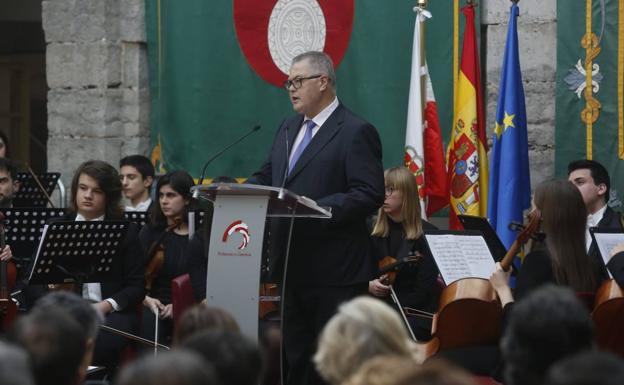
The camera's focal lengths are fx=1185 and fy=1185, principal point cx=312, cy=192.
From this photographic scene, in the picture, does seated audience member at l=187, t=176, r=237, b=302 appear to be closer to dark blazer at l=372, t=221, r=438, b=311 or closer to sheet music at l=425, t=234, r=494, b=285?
dark blazer at l=372, t=221, r=438, b=311

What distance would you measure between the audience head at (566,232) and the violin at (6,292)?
301 cm

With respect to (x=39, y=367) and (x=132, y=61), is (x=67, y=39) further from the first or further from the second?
(x=39, y=367)

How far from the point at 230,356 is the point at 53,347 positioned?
439mm

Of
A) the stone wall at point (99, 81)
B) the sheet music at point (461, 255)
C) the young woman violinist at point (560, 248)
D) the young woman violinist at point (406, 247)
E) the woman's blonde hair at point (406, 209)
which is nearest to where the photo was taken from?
the young woman violinist at point (560, 248)

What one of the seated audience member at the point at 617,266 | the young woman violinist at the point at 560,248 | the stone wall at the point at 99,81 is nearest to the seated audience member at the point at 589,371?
the young woman violinist at the point at 560,248

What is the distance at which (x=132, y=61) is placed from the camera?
9.80 meters

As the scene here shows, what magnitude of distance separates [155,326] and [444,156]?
7.88ft

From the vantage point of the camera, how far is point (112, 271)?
254 inches

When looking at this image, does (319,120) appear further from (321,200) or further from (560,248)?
(560,248)

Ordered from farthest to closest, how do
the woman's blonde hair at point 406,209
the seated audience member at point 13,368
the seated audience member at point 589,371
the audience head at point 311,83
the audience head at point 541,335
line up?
1. the woman's blonde hair at point 406,209
2. the audience head at point 311,83
3. the audience head at point 541,335
4. the seated audience member at point 13,368
5. the seated audience member at point 589,371

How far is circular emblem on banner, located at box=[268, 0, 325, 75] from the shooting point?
29.8 ft

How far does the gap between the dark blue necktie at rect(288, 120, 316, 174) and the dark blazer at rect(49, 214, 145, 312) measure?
1.35 m

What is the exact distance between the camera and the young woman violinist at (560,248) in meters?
4.95

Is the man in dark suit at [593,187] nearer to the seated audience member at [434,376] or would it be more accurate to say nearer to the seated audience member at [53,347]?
the seated audience member at [53,347]
